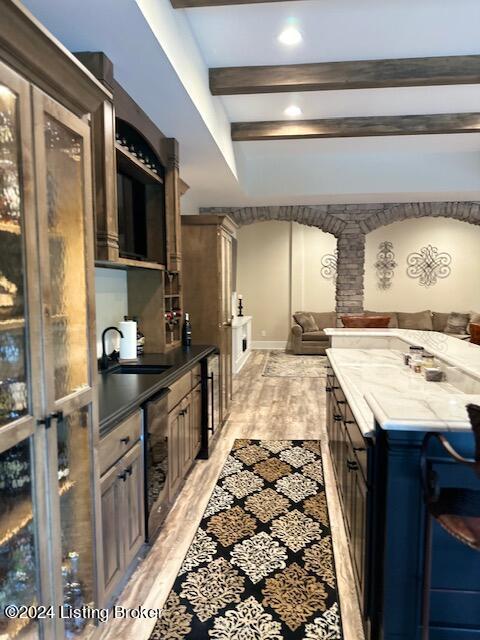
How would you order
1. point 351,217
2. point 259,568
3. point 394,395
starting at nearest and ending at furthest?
point 394,395
point 259,568
point 351,217

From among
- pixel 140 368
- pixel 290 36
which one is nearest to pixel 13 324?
pixel 140 368

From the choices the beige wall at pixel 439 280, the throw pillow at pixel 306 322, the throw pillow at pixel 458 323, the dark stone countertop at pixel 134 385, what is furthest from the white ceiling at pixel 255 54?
the throw pillow at pixel 306 322

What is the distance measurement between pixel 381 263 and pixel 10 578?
31.8 ft

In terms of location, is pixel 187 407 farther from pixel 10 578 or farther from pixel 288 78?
pixel 288 78

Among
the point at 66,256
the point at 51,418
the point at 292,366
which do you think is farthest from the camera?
the point at 292,366

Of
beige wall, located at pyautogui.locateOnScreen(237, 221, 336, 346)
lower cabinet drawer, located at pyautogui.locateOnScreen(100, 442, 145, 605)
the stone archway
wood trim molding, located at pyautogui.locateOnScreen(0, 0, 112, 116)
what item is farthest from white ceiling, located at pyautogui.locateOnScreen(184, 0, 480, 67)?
beige wall, located at pyautogui.locateOnScreen(237, 221, 336, 346)

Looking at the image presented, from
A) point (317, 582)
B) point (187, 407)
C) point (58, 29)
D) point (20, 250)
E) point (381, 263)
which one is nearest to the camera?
point (20, 250)

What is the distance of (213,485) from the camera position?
3164 mm

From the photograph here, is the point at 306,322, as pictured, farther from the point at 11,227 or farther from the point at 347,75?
the point at 11,227

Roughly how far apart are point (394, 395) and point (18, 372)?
1433 mm

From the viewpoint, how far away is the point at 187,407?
3.09 metres

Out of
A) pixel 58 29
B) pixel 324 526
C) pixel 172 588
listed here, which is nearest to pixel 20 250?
pixel 58 29

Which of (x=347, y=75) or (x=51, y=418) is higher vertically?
(x=347, y=75)

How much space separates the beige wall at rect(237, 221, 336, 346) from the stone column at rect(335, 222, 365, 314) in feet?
8.36
